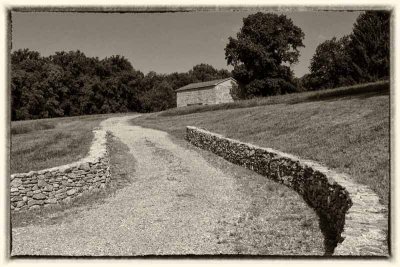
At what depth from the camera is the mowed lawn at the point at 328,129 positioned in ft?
31.0

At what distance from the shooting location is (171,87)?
65.4 feet

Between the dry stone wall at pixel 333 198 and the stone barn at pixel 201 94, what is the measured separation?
2.42m

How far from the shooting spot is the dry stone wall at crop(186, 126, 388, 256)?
504 centimetres

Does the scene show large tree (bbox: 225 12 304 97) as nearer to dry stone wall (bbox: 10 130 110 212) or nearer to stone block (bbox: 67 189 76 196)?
dry stone wall (bbox: 10 130 110 212)

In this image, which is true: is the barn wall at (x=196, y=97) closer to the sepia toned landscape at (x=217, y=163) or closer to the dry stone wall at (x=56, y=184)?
the sepia toned landscape at (x=217, y=163)

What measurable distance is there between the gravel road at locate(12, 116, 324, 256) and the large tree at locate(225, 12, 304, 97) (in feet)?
10.8

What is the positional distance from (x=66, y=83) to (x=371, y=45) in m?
6.19

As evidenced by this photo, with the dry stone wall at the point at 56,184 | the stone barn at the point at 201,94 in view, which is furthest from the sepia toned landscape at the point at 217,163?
the stone barn at the point at 201,94

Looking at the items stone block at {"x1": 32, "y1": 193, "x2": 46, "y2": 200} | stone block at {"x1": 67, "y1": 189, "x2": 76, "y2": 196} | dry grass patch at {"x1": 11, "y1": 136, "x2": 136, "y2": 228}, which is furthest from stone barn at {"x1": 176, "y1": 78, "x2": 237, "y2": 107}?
stone block at {"x1": 32, "y1": 193, "x2": 46, "y2": 200}

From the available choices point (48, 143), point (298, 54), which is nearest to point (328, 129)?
point (298, 54)

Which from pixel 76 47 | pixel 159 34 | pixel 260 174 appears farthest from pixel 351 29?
pixel 260 174

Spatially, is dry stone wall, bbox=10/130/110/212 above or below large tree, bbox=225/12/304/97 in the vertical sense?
below

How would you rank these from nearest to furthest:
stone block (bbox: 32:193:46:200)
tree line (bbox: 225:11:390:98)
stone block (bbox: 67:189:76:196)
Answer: tree line (bbox: 225:11:390:98) < stone block (bbox: 32:193:46:200) < stone block (bbox: 67:189:76:196)

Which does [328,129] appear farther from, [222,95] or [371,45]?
[371,45]
